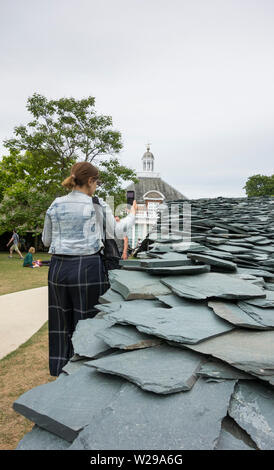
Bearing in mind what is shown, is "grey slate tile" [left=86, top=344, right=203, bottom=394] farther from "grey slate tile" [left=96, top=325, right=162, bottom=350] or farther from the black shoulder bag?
the black shoulder bag

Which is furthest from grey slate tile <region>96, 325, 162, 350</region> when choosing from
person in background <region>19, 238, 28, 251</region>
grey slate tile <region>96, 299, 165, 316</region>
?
person in background <region>19, 238, 28, 251</region>

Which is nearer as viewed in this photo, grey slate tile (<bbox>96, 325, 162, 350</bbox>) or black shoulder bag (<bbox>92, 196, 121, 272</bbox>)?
grey slate tile (<bbox>96, 325, 162, 350</bbox>)

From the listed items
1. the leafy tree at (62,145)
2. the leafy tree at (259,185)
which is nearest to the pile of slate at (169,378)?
the leafy tree at (62,145)

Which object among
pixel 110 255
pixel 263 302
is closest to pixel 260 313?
pixel 263 302

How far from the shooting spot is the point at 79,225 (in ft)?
7.52

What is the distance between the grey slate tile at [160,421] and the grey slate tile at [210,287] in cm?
54

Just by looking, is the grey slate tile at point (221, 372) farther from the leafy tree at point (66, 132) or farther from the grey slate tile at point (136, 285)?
the leafy tree at point (66, 132)

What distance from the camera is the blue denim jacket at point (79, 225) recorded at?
2.29 metres

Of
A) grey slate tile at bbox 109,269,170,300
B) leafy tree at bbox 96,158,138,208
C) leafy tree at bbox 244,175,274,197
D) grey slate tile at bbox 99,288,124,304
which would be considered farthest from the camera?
leafy tree at bbox 244,175,274,197

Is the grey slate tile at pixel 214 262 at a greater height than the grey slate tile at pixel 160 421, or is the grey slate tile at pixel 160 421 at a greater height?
the grey slate tile at pixel 214 262

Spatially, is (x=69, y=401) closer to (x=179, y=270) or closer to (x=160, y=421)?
(x=160, y=421)

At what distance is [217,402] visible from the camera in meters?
0.91

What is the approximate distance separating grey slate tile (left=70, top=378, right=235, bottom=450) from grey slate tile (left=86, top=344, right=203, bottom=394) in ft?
0.09

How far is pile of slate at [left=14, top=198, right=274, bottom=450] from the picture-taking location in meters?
0.83
